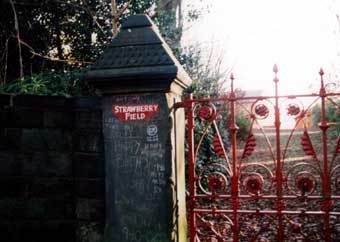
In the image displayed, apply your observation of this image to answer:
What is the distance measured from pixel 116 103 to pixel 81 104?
0.38m

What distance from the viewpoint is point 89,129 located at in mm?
3719

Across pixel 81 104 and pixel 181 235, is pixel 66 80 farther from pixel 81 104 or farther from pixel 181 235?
pixel 181 235

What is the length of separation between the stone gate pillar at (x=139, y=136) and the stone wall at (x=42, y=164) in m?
0.27

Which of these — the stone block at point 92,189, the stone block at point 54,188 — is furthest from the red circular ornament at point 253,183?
the stone block at point 54,188

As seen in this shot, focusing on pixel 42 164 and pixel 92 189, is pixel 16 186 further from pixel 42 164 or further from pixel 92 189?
pixel 92 189

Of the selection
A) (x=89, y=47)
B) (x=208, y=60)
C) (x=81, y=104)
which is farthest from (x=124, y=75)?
(x=208, y=60)

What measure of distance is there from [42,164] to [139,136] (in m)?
1.07

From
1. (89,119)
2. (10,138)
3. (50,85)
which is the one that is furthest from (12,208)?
(50,85)

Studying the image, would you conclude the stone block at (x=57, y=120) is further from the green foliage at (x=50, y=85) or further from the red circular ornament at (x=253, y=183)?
the green foliage at (x=50, y=85)

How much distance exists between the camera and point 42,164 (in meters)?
3.80

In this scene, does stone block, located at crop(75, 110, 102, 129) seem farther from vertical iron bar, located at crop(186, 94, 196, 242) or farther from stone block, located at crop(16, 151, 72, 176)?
vertical iron bar, located at crop(186, 94, 196, 242)

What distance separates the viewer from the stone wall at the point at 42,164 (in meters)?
3.75

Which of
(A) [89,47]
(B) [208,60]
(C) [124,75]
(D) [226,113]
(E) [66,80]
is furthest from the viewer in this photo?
(D) [226,113]

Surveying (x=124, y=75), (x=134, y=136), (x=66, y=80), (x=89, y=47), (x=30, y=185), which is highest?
(x=89, y=47)
